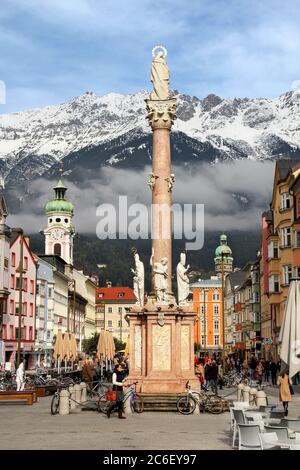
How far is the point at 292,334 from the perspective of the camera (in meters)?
20.6

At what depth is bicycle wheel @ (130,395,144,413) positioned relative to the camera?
2803 cm

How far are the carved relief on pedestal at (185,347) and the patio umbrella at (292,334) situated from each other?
35.6ft

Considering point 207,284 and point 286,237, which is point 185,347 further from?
point 207,284

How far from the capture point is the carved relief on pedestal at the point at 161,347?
31.2 meters

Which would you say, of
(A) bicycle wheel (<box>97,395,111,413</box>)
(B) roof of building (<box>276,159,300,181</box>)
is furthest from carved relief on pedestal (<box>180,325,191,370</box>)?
(B) roof of building (<box>276,159,300,181</box>)

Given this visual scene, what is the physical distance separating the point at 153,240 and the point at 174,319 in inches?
154

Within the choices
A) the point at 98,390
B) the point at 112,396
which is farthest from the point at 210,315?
the point at 112,396

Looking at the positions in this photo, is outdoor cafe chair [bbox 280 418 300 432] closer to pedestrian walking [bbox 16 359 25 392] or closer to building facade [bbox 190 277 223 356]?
pedestrian walking [bbox 16 359 25 392]

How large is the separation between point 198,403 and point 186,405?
0.45 meters

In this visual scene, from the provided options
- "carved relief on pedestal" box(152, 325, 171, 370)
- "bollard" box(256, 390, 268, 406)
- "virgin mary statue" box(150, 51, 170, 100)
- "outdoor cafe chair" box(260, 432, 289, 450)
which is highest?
"virgin mary statue" box(150, 51, 170, 100)

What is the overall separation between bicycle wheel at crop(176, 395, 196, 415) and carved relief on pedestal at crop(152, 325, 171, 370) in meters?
3.43

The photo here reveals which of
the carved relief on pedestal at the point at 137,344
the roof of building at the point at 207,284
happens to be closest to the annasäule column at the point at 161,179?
the carved relief on pedestal at the point at 137,344

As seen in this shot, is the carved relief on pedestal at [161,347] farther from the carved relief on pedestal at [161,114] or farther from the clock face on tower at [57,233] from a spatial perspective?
the clock face on tower at [57,233]
